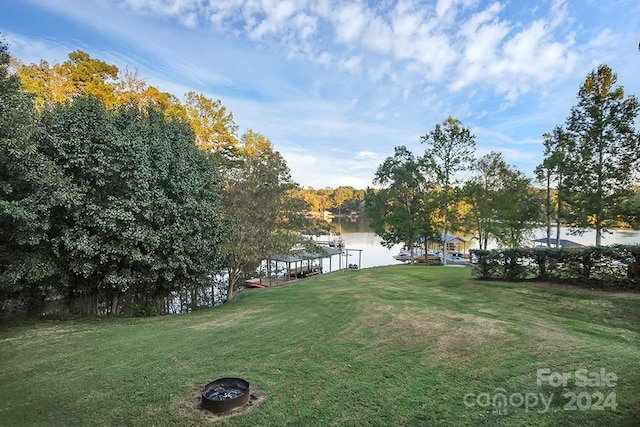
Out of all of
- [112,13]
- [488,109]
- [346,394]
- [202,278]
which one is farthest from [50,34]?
[488,109]

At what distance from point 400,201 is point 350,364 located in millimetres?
18918

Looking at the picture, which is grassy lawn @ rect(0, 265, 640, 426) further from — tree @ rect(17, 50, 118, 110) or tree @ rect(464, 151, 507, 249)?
tree @ rect(17, 50, 118, 110)

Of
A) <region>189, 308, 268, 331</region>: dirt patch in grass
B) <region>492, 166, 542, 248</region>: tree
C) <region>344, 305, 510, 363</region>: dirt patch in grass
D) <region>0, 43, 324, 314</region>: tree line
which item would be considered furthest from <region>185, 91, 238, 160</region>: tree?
<region>492, 166, 542, 248</region>: tree

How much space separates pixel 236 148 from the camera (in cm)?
2042

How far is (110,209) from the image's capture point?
282 inches

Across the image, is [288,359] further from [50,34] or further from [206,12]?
[50,34]

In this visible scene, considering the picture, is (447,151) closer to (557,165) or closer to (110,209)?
(557,165)

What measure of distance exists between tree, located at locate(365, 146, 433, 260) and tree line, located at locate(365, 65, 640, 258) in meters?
0.07

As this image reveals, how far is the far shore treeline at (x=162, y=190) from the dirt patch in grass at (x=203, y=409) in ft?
16.0

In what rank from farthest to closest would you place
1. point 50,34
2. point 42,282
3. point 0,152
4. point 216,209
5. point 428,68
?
1. point 428,68
2. point 50,34
3. point 216,209
4. point 42,282
5. point 0,152

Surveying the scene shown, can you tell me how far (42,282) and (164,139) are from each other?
4.51 meters

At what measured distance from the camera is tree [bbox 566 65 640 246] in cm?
1180

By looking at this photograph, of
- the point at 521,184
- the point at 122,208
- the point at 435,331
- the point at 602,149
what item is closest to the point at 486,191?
the point at 521,184

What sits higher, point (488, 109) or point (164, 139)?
point (488, 109)
